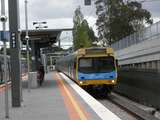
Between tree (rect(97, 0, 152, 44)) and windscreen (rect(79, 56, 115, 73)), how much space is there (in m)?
56.6

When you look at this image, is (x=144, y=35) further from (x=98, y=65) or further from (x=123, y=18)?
(x=123, y=18)

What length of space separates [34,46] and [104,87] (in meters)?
8.41

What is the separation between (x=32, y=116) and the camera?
17.4 meters

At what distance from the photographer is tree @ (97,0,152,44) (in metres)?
93.6

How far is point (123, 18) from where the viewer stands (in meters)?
94.0

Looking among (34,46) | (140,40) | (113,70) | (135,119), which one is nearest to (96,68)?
(113,70)

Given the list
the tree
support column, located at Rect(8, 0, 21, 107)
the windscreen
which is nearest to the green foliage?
the tree

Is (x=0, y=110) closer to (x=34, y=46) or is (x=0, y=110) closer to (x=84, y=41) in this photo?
(x=34, y=46)

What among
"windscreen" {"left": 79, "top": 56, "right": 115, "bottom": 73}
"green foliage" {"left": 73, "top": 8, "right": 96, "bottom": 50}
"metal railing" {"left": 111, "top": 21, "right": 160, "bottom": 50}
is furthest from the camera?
"green foliage" {"left": 73, "top": 8, "right": 96, "bottom": 50}

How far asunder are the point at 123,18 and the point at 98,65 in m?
57.7

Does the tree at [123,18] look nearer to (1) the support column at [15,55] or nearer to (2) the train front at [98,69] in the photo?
(2) the train front at [98,69]

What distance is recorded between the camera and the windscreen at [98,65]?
3688 centimetres

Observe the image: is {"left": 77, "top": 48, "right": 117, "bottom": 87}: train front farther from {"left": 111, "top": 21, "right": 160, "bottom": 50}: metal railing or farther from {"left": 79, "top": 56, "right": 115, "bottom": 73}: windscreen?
{"left": 111, "top": 21, "right": 160, "bottom": 50}: metal railing

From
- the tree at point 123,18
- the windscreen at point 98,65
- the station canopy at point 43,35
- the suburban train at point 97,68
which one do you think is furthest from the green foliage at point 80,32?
the suburban train at point 97,68
